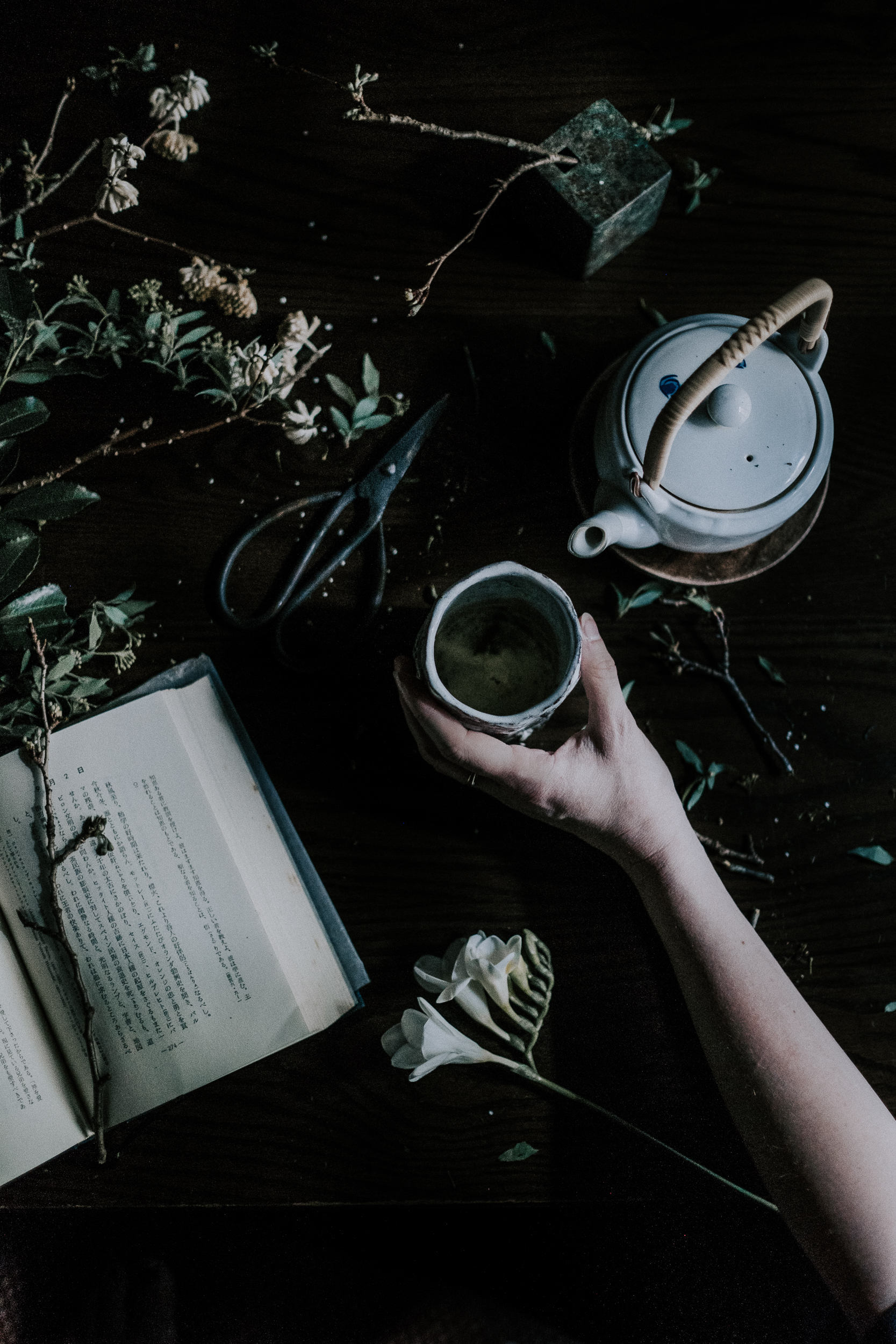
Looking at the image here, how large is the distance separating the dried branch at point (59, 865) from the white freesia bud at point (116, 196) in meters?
0.39

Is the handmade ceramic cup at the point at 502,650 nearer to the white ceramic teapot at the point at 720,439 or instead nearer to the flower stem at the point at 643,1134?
the white ceramic teapot at the point at 720,439

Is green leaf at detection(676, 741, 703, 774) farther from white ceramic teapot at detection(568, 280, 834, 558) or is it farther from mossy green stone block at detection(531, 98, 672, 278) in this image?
mossy green stone block at detection(531, 98, 672, 278)

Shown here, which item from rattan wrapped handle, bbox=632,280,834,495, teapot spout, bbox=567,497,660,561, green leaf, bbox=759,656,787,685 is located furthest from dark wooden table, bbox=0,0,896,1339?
rattan wrapped handle, bbox=632,280,834,495

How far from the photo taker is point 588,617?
73cm

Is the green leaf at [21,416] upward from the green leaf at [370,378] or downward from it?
upward

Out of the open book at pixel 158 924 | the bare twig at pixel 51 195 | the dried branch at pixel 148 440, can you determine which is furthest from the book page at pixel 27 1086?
the bare twig at pixel 51 195

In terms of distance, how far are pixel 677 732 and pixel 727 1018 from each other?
247 millimetres

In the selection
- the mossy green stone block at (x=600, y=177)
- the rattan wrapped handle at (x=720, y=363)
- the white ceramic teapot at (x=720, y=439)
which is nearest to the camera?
the rattan wrapped handle at (x=720, y=363)

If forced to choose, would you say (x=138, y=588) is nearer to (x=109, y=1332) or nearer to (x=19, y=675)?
(x=19, y=675)

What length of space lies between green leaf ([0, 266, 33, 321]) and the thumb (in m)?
0.56

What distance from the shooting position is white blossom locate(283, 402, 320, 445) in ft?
2.57

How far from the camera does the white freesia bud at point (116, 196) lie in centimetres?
79

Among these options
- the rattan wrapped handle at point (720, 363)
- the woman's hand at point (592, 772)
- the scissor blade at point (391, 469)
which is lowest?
the woman's hand at point (592, 772)

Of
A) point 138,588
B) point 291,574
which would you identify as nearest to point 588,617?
point 291,574
